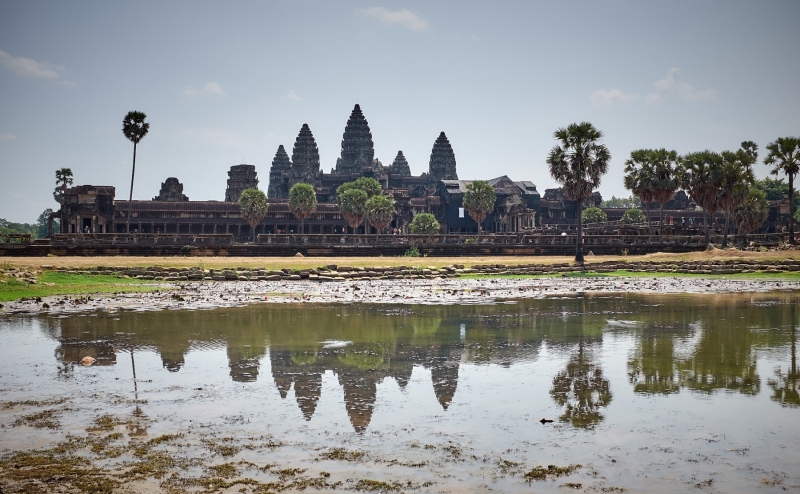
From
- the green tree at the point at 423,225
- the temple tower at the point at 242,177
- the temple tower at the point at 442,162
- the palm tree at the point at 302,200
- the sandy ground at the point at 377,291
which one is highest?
the temple tower at the point at 442,162

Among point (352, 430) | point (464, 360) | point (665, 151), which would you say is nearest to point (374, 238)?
point (665, 151)

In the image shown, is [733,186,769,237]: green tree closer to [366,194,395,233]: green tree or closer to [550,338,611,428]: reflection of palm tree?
[366,194,395,233]: green tree

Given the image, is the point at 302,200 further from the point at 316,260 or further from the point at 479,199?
the point at 316,260

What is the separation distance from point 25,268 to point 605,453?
1326 inches

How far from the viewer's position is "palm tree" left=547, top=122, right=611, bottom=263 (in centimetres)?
5203

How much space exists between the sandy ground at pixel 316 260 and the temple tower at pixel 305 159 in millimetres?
94015

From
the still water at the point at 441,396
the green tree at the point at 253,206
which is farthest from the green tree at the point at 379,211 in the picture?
the still water at the point at 441,396

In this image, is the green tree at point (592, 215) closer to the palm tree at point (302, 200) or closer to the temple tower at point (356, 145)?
the palm tree at point (302, 200)

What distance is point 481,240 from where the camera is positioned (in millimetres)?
70062

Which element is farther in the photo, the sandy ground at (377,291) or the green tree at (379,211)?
the green tree at (379,211)

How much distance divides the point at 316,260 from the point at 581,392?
3874cm

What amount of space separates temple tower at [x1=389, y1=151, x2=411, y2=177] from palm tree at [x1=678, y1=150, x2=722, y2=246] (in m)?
102

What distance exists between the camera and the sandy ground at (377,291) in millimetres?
25859

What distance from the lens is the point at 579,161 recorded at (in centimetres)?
5206
